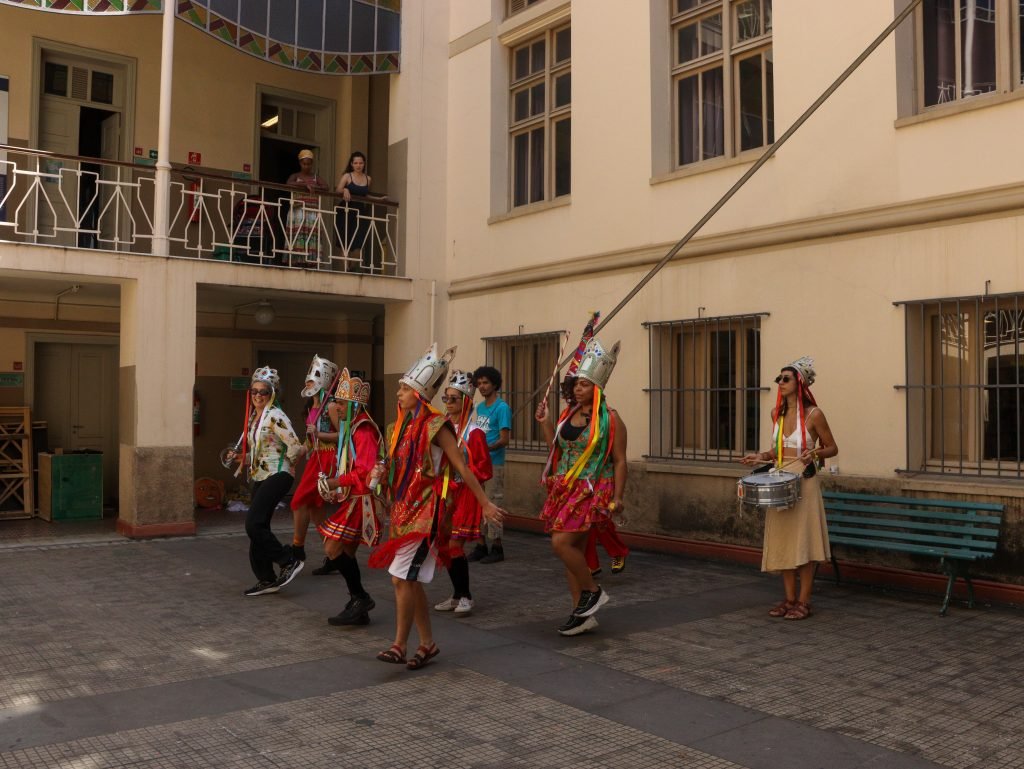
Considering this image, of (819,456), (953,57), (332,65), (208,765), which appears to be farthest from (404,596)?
(332,65)

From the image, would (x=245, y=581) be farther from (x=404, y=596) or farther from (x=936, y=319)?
(x=936, y=319)

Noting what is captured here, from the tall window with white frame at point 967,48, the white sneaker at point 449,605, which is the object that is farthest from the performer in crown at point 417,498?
the tall window with white frame at point 967,48

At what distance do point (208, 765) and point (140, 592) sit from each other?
406 centimetres

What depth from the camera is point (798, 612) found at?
21.9ft

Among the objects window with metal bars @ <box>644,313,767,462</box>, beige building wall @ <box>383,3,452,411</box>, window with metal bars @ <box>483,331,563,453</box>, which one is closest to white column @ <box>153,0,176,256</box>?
beige building wall @ <box>383,3,452,411</box>

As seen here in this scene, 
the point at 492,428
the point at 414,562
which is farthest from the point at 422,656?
the point at 492,428

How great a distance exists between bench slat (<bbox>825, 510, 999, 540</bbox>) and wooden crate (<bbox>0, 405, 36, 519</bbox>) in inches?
377

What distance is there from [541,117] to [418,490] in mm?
7636

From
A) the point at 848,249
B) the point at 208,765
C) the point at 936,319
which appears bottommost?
the point at 208,765

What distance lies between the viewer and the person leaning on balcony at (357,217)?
12.1 m

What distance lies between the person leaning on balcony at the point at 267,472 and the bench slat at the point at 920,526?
14.3ft

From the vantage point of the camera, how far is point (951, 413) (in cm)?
761

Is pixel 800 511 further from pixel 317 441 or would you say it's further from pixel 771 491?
pixel 317 441

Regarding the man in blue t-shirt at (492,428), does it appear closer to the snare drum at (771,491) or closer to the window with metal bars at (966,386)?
the snare drum at (771,491)
